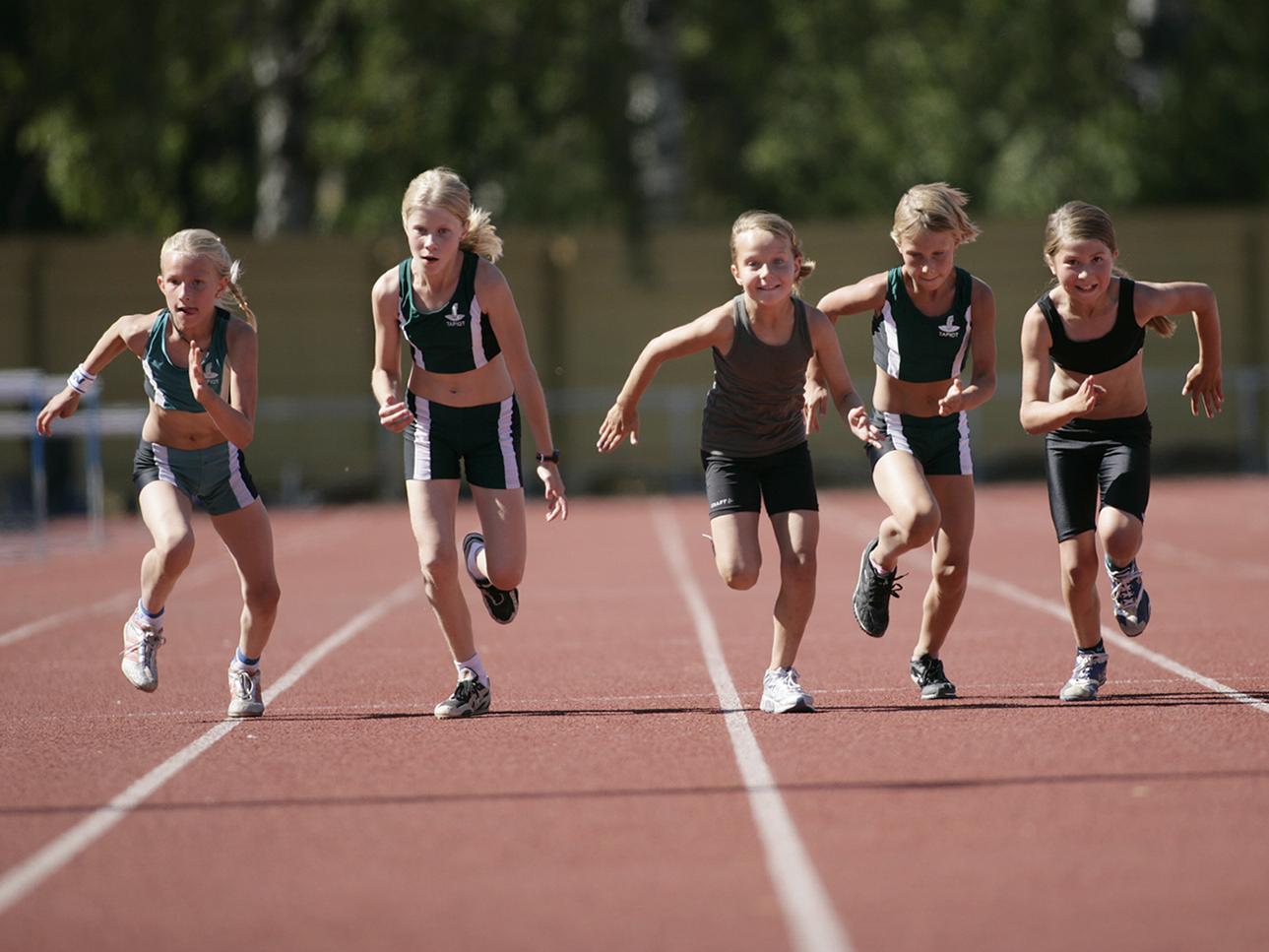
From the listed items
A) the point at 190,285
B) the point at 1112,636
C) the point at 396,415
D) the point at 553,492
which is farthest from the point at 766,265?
the point at 1112,636

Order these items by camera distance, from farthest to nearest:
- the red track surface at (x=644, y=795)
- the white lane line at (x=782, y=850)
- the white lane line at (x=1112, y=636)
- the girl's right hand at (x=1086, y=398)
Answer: the white lane line at (x=1112, y=636)
the girl's right hand at (x=1086, y=398)
the red track surface at (x=644, y=795)
the white lane line at (x=782, y=850)

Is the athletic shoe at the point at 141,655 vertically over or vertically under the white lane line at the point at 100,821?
over

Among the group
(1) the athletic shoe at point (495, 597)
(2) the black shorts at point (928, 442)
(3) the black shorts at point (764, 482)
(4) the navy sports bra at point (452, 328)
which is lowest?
(1) the athletic shoe at point (495, 597)

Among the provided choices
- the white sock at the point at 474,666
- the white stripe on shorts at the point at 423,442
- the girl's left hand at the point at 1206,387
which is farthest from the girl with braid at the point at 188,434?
the girl's left hand at the point at 1206,387

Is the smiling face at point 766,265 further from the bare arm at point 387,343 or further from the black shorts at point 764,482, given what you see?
the bare arm at point 387,343

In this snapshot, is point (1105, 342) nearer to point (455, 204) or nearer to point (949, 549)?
point (949, 549)

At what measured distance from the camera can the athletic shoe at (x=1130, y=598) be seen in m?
7.78

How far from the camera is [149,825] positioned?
575cm

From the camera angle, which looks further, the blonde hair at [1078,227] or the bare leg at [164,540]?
the bare leg at [164,540]

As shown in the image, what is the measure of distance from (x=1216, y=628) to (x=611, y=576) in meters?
5.67

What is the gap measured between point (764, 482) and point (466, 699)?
4.88ft

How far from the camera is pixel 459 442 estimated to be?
24.9ft

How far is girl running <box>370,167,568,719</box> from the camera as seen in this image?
743cm

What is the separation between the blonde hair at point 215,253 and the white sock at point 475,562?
4.16ft
